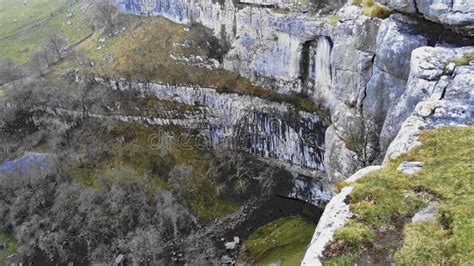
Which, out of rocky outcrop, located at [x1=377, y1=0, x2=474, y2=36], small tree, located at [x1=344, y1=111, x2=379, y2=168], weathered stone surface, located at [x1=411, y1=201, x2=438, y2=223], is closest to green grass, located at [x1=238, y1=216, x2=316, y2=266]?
small tree, located at [x1=344, y1=111, x2=379, y2=168]

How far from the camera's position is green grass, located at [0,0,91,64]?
3328 inches

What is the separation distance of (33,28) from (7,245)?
5421 cm

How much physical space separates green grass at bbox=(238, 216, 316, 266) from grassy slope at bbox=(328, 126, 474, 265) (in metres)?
29.0

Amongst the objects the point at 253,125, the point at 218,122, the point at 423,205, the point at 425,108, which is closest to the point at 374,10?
the point at 425,108

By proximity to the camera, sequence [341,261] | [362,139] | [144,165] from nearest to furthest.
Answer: [341,261]
[362,139]
[144,165]

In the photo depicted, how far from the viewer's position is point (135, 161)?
59.7 metres

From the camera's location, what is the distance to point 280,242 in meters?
50.6

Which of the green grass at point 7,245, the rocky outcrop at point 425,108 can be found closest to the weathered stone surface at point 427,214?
the rocky outcrop at point 425,108

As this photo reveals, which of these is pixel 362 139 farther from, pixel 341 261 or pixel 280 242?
pixel 341 261

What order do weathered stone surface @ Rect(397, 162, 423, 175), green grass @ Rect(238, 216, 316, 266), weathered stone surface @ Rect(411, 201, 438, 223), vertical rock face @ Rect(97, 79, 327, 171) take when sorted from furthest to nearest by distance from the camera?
vertical rock face @ Rect(97, 79, 327, 171)
green grass @ Rect(238, 216, 316, 266)
weathered stone surface @ Rect(397, 162, 423, 175)
weathered stone surface @ Rect(411, 201, 438, 223)

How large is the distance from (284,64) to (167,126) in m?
17.9

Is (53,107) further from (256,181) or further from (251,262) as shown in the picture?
(251,262)

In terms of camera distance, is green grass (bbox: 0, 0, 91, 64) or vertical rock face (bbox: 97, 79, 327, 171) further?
green grass (bbox: 0, 0, 91, 64)

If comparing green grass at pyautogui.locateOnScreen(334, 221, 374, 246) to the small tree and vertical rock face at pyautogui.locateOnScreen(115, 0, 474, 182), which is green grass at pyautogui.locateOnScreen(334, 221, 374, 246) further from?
the small tree
